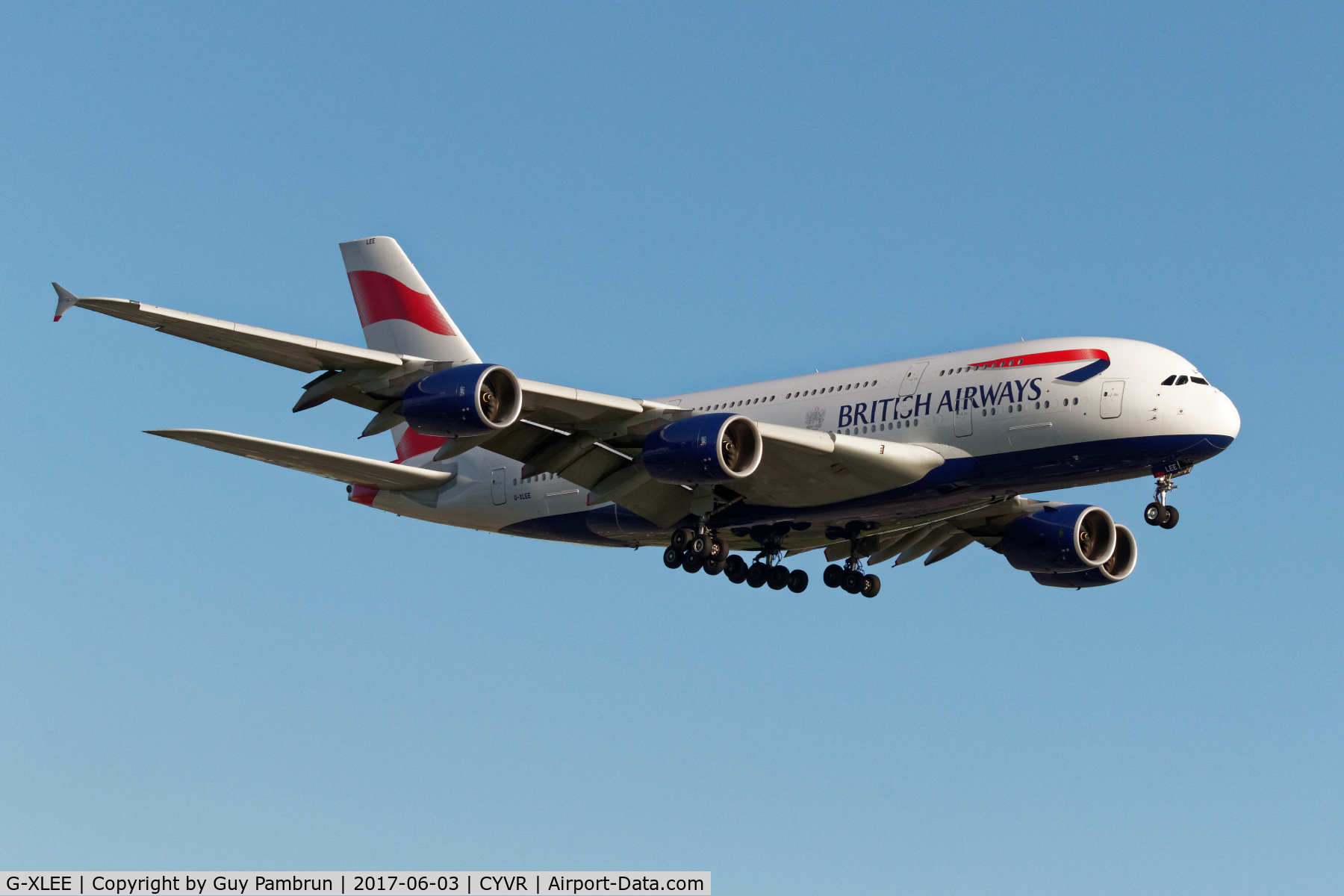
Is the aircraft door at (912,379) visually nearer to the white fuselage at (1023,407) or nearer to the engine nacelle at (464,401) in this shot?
the white fuselage at (1023,407)

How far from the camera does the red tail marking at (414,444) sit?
45.8 m

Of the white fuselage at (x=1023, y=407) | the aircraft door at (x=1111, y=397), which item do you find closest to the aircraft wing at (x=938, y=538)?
the white fuselage at (x=1023, y=407)

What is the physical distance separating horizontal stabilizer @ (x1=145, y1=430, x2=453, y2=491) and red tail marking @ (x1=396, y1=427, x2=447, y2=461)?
2.22 m

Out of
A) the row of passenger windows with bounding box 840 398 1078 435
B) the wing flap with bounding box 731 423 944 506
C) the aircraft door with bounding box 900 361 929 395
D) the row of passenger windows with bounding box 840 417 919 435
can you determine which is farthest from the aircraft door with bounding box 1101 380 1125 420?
the aircraft door with bounding box 900 361 929 395

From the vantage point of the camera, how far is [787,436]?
36094 millimetres

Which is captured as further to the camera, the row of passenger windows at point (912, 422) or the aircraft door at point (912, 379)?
the aircraft door at point (912, 379)

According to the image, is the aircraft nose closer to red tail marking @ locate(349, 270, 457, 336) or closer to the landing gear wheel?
the landing gear wheel

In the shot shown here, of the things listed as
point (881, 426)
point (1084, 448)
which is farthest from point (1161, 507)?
point (881, 426)

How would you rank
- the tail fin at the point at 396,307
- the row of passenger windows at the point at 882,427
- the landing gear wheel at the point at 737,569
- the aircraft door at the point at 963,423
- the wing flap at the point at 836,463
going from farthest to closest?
the tail fin at the point at 396,307 < the landing gear wheel at the point at 737,569 < the row of passenger windows at the point at 882,427 < the aircraft door at the point at 963,423 < the wing flap at the point at 836,463

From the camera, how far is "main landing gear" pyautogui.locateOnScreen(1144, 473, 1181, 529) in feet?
117

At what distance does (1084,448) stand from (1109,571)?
9.74 metres

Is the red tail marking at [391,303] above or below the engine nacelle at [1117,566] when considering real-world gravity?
above

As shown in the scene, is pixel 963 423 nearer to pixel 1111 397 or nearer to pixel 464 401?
pixel 1111 397

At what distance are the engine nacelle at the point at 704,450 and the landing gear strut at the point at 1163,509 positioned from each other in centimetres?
861
